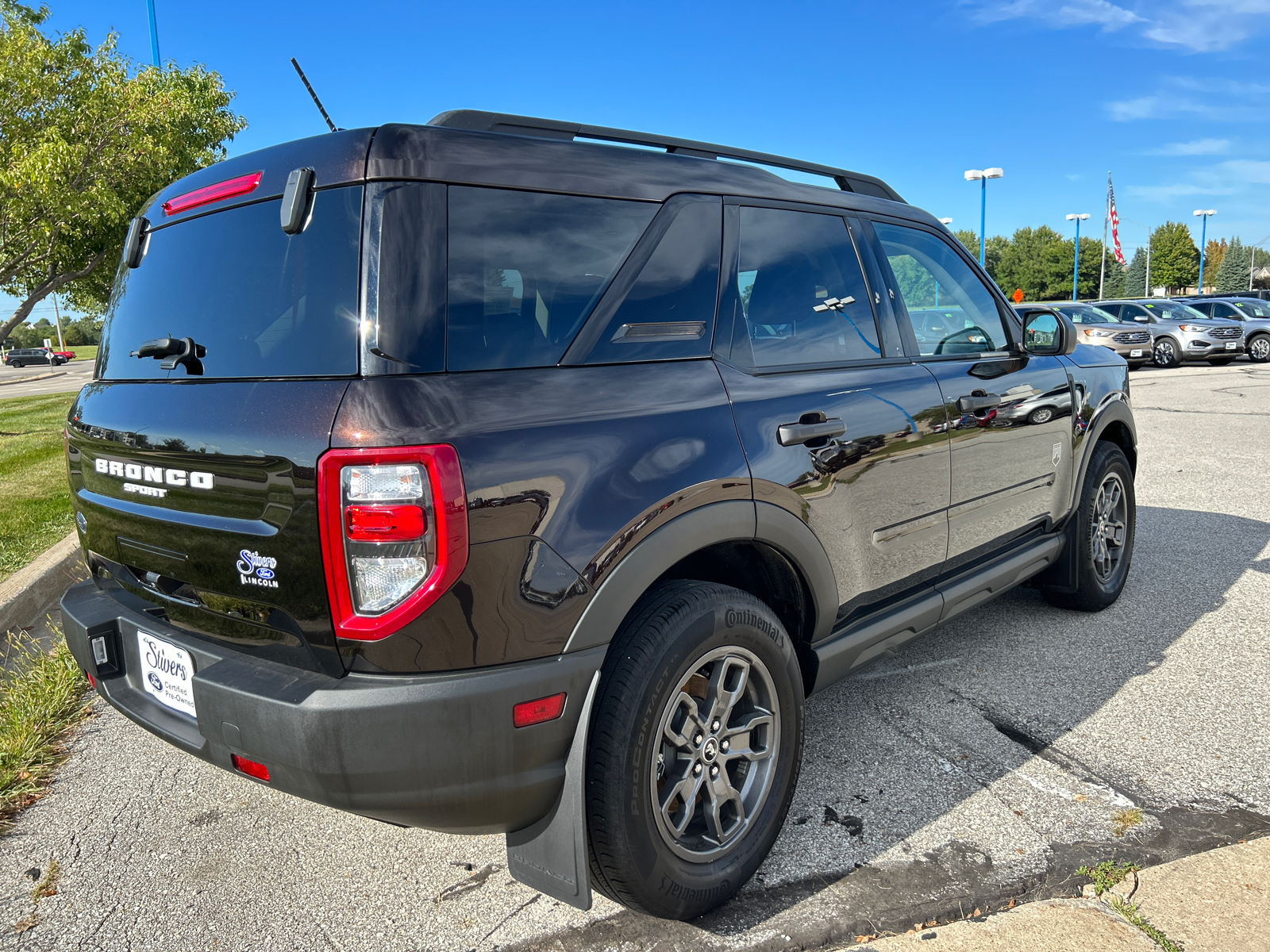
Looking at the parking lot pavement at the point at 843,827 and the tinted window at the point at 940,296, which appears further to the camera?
the tinted window at the point at 940,296

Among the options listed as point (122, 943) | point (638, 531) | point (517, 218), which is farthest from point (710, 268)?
point (122, 943)

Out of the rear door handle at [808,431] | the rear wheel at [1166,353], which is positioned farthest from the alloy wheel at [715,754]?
the rear wheel at [1166,353]

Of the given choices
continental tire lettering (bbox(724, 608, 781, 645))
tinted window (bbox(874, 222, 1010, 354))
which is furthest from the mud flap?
tinted window (bbox(874, 222, 1010, 354))

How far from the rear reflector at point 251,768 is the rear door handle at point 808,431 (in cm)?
152

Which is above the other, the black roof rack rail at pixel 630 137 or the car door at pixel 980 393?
the black roof rack rail at pixel 630 137

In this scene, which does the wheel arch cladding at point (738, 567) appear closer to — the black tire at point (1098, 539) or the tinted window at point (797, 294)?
the tinted window at point (797, 294)

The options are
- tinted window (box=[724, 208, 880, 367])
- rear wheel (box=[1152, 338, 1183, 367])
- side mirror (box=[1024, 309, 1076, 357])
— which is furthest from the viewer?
rear wheel (box=[1152, 338, 1183, 367])

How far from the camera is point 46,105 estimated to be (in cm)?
1125

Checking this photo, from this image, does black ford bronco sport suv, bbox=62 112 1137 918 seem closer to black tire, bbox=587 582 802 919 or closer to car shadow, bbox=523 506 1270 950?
black tire, bbox=587 582 802 919

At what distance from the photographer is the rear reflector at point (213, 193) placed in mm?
2139

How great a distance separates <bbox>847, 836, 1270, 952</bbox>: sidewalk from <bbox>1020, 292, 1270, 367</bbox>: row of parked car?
21.2 meters

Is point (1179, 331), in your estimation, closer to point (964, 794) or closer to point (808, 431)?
point (964, 794)

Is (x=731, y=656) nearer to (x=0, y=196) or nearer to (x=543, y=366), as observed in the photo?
(x=543, y=366)

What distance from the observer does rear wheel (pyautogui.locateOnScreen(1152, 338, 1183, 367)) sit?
22.3 meters
